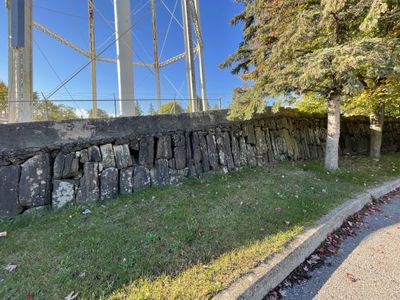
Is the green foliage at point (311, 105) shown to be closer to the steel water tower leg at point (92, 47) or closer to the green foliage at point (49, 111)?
the green foliage at point (49, 111)

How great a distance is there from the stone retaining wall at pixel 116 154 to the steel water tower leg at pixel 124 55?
11.5 ft

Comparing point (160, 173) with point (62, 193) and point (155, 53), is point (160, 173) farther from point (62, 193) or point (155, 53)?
point (155, 53)

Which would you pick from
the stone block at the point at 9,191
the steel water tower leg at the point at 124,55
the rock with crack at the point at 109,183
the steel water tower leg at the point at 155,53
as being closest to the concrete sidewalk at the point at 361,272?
the rock with crack at the point at 109,183

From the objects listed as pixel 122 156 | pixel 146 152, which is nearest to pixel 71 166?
pixel 122 156

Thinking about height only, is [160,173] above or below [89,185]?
above

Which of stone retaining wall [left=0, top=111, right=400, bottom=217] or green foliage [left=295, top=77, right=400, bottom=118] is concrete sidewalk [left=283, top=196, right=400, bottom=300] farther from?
green foliage [left=295, top=77, right=400, bottom=118]

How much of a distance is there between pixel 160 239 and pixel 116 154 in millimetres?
1821

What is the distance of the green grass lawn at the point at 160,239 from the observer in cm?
174

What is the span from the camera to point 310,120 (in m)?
7.12

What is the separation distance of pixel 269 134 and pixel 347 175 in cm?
193

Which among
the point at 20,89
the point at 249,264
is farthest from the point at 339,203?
the point at 20,89

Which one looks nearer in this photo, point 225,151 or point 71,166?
point 71,166

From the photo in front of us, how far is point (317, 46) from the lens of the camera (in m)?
5.14

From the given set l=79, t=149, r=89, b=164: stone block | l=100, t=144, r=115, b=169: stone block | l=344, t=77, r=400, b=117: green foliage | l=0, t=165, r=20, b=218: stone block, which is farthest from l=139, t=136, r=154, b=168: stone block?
l=344, t=77, r=400, b=117: green foliage
